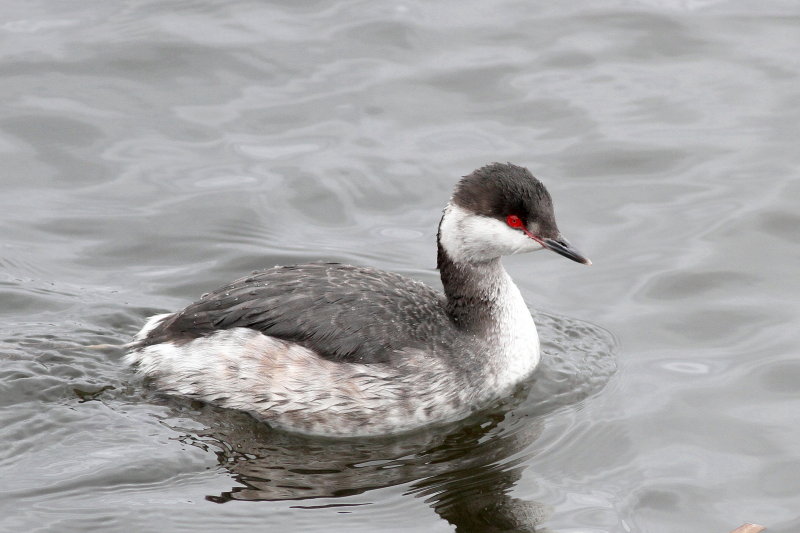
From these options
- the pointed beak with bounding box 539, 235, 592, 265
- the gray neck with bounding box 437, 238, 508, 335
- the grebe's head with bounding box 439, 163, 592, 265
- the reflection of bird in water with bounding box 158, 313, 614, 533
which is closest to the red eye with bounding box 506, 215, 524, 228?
the grebe's head with bounding box 439, 163, 592, 265

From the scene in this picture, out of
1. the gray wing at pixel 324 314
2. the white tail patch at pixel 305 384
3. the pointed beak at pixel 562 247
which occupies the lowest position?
the white tail patch at pixel 305 384

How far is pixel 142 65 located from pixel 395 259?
12.2 feet

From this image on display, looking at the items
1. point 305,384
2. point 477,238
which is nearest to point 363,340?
point 305,384

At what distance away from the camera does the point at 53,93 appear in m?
11.2

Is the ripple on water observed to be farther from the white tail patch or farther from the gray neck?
the gray neck

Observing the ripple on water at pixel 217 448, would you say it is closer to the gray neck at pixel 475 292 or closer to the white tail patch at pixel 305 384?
the white tail patch at pixel 305 384

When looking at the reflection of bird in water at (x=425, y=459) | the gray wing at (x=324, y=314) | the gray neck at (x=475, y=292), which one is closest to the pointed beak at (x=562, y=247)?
the gray neck at (x=475, y=292)

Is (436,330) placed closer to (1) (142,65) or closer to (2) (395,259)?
(2) (395,259)

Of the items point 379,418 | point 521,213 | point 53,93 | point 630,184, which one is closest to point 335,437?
point 379,418

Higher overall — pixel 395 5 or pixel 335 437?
pixel 395 5

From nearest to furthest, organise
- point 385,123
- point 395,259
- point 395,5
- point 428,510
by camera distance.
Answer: point 428,510
point 395,259
point 385,123
point 395,5

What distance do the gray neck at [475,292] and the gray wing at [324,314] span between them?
0.14m

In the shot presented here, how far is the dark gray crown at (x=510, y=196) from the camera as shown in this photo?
7.40m

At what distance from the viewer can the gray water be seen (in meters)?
6.85
